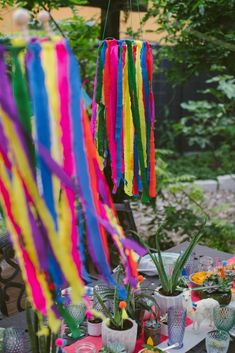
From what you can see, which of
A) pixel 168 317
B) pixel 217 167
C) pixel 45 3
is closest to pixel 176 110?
pixel 217 167

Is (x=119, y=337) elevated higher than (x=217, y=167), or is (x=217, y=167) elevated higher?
(x=119, y=337)

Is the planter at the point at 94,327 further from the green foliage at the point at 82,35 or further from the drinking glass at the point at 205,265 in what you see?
the green foliage at the point at 82,35

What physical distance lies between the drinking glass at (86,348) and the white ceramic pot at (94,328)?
10 cm

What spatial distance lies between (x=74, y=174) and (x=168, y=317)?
29.9 inches

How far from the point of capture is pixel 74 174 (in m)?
0.87

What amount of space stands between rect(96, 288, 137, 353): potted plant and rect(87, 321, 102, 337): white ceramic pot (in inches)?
3.6

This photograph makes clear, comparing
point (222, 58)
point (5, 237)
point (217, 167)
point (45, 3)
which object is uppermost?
point (45, 3)

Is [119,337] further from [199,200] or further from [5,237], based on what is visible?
[199,200]

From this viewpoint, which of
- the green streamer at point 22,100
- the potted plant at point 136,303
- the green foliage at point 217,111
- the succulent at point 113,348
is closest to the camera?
the green streamer at point 22,100

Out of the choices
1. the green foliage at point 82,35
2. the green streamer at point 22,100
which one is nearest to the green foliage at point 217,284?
the green streamer at point 22,100

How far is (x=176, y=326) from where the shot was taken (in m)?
1.42

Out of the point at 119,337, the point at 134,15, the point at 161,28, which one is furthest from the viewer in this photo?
the point at 134,15

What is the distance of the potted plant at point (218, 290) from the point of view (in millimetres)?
1639

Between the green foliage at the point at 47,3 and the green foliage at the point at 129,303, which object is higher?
the green foliage at the point at 47,3
